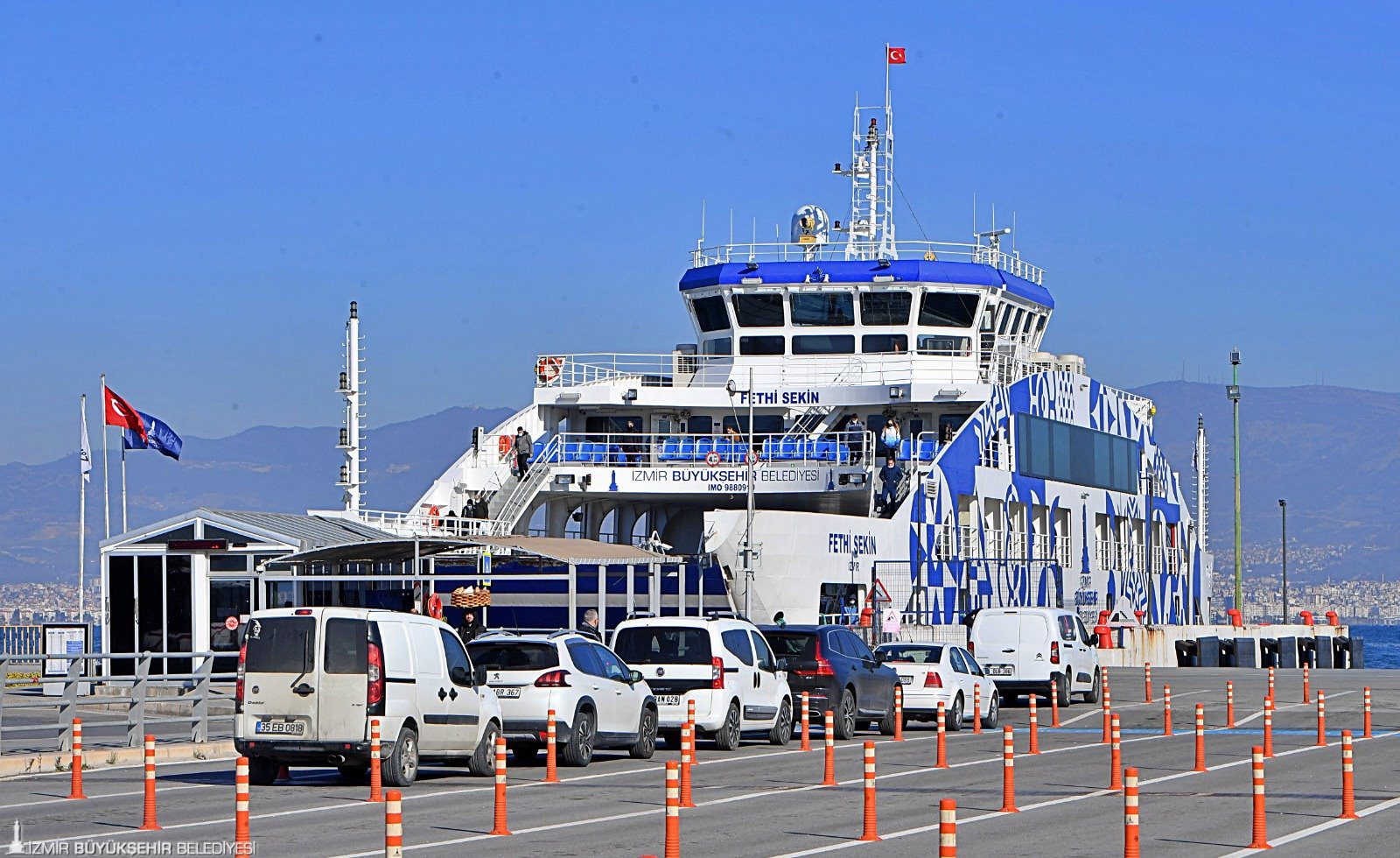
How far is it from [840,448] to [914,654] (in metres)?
17.9

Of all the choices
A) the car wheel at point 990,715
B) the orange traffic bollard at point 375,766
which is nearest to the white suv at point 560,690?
the orange traffic bollard at point 375,766

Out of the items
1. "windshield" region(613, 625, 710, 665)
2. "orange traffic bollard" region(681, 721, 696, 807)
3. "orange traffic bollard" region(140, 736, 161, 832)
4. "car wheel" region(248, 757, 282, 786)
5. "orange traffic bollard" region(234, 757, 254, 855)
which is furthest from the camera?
"windshield" region(613, 625, 710, 665)

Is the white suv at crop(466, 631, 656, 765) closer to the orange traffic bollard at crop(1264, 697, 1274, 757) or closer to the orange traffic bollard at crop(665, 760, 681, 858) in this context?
the orange traffic bollard at crop(1264, 697, 1274, 757)

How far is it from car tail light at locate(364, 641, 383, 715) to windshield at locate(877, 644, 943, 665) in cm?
1215

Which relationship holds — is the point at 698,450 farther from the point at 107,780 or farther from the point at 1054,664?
the point at 107,780

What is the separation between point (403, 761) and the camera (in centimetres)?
1917

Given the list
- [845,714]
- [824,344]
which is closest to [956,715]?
[845,714]

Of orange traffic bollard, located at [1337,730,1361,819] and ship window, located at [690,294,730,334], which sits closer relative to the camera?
orange traffic bollard, located at [1337,730,1361,819]

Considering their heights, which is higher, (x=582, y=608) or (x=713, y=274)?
(x=713, y=274)

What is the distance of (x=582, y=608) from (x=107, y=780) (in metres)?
20.5

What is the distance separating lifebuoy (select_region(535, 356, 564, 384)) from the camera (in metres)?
50.6

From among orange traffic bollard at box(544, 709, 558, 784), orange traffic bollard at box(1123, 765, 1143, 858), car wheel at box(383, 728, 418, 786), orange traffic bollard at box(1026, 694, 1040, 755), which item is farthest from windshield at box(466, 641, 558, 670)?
orange traffic bollard at box(1123, 765, 1143, 858)

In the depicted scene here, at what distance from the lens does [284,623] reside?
19.2 metres

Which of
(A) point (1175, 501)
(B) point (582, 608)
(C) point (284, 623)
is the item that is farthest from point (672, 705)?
(A) point (1175, 501)
